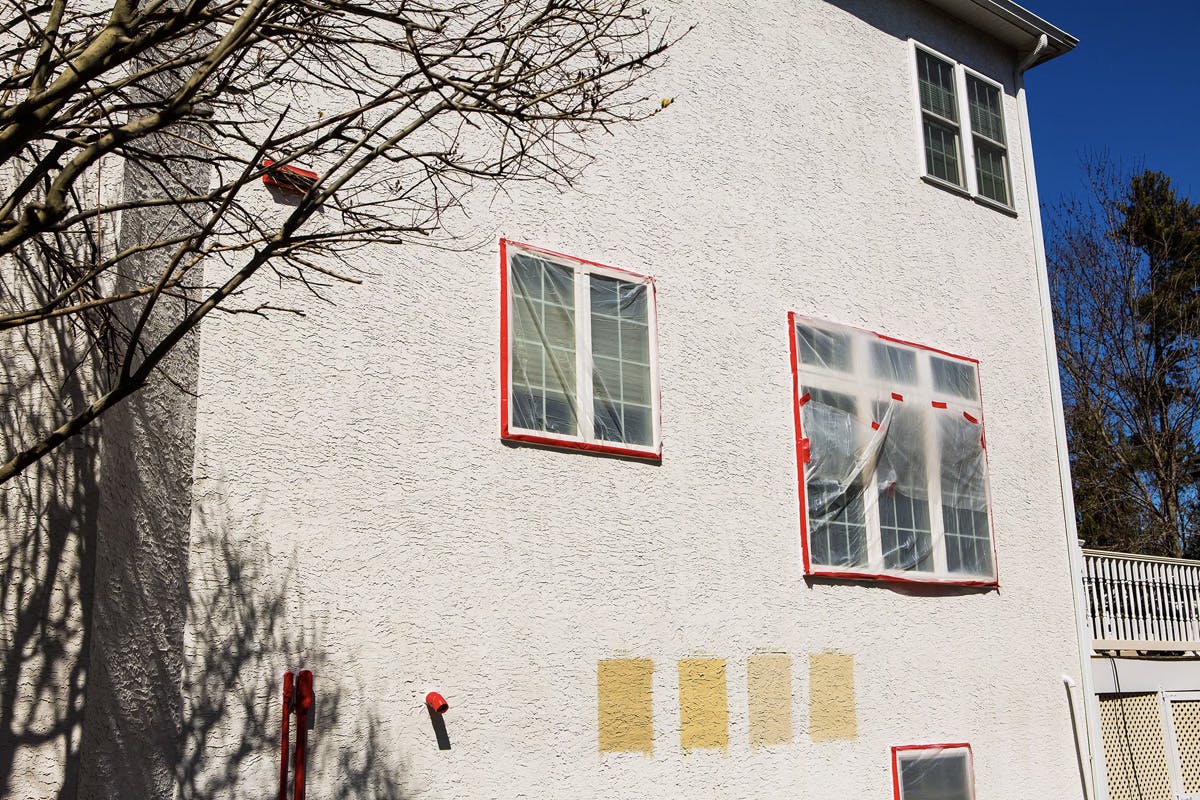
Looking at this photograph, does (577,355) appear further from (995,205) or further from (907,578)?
(995,205)

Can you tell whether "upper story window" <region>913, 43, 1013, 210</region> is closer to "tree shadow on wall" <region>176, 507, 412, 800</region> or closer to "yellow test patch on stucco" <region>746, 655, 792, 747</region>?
"yellow test patch on stucco" <region>746, 655, 792, 747</region>

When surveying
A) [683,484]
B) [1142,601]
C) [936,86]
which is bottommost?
[1142,601]

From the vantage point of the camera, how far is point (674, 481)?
8.39 meters

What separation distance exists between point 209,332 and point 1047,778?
8.54 m

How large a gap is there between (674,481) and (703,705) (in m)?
1.56

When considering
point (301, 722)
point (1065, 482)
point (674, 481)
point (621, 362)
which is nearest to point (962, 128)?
point (1065, 482)

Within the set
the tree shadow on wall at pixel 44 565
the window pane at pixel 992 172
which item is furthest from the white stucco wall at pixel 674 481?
the tree shadow on wall at pixel 44 565

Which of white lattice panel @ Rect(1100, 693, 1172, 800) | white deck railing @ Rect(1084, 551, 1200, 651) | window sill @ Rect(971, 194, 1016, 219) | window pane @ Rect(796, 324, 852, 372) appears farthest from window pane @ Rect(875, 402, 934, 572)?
white lattice panel @ Rect(1100, 693, 1172, 800)

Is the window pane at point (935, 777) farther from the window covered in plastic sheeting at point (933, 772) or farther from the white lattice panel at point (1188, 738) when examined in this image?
the white lattice panel at point (1188, 738)

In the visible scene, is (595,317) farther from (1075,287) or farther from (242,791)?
(1075,287)

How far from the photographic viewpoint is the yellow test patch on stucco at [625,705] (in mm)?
7566

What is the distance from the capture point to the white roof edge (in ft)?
40.0

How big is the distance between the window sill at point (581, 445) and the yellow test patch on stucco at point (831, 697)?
216 cm

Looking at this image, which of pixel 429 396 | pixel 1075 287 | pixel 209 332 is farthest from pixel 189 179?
pixel 1075 287
